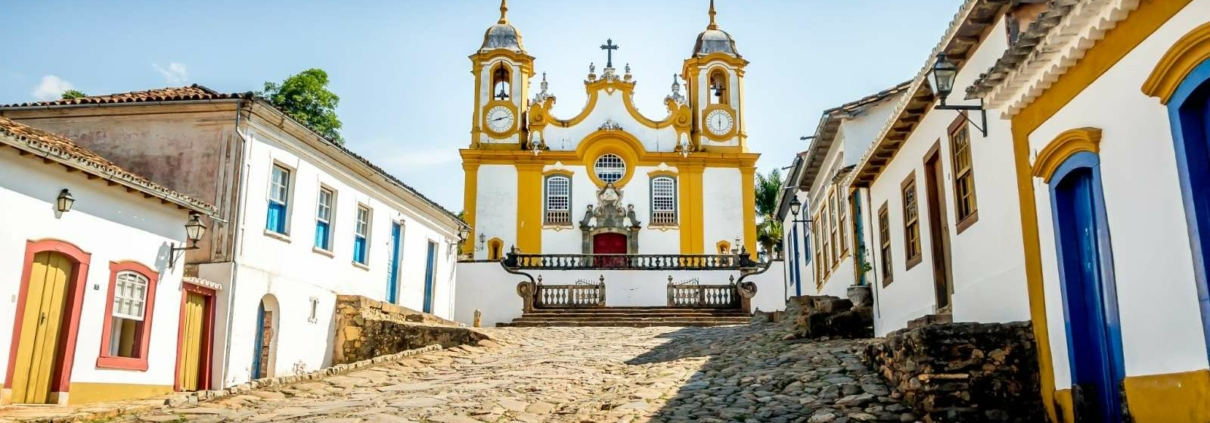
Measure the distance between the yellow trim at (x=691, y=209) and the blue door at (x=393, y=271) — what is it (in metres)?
16.4

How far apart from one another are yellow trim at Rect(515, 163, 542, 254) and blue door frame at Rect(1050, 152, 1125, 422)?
29.1 m

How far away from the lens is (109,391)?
11992 mm

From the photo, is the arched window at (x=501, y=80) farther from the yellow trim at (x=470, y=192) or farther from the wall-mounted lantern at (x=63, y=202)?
the wall-mounted lantern at (x=63, y=202)

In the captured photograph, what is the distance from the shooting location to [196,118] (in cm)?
1514

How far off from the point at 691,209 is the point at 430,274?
15167 mm

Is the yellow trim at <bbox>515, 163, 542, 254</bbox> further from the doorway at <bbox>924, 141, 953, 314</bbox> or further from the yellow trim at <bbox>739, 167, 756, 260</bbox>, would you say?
the doorway at <bbox>924, 141, 953, 314</bbox>

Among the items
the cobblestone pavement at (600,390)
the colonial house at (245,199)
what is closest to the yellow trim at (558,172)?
the colonial house at (245,199)

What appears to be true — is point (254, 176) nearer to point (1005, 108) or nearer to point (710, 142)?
point (1005, 108)

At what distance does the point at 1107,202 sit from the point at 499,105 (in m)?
33.2

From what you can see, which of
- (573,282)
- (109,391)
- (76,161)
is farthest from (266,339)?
(573,282)

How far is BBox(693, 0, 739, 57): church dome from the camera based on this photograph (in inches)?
1564

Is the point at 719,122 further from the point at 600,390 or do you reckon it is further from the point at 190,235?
the point at 600,390

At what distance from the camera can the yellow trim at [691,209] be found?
3591 centimetres

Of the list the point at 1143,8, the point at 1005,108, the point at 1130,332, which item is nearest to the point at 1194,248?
the point at 1130,332
